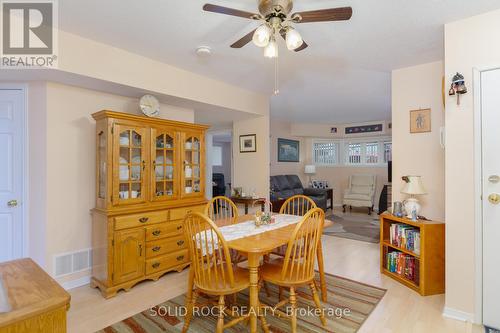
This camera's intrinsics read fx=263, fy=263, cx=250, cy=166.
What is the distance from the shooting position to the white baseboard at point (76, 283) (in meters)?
2.65

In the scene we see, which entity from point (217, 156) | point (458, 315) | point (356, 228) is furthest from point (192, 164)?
point (217, 156)

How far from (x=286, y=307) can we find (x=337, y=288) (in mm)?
661

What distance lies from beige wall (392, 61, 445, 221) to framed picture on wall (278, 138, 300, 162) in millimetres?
3987

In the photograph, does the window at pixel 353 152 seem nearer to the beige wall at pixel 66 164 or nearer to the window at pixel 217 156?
the window at pixel 217 156

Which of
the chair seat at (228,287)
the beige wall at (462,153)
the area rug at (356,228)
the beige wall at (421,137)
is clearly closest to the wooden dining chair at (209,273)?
the chair seat at (228,287)

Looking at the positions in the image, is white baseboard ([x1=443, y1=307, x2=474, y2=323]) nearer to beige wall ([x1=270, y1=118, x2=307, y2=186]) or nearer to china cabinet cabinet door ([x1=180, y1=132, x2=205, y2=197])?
china cabinet cabinet door ([x1=180, y1=132, x2=205, y2=197])

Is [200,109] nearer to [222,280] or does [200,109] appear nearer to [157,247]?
[157,247]

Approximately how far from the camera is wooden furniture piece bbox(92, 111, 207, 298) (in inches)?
100

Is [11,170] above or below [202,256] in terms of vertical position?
above

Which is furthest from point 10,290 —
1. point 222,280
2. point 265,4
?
point 265,4

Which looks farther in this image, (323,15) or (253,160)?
(253,160)

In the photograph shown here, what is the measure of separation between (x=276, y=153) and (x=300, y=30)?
4.74 m

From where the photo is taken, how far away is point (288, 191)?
6293 mm

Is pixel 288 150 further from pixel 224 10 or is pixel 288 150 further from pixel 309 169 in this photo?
pixel 224 10
